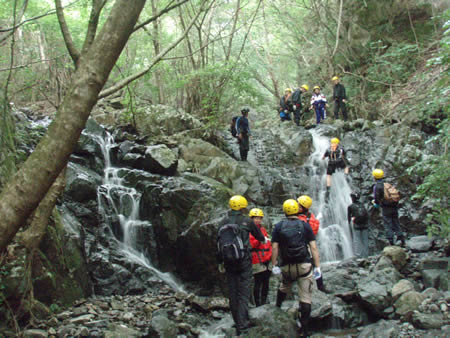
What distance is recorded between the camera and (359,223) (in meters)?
9.53

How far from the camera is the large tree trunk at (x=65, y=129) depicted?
2686 millimetres

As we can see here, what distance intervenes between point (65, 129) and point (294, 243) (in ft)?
12.8

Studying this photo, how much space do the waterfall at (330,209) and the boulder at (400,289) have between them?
4085mm

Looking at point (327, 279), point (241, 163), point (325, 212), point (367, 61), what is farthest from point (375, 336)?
point (367, 61)

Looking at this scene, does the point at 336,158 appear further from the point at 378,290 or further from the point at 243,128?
the point at 378,290

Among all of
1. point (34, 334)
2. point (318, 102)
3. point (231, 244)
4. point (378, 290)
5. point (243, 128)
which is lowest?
point (378, 290)

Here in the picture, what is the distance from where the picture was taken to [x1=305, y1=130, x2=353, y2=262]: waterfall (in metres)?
11.2

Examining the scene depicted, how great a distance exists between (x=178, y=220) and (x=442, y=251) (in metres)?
6.54

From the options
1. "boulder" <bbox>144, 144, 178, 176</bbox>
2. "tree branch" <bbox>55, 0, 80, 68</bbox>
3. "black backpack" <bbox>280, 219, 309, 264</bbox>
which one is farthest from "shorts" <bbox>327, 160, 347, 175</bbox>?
"tree branch" <bbox>55, 0, 80, 68</bbox>

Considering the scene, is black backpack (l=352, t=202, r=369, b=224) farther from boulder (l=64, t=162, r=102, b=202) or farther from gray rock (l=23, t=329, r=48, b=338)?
gray rock (l=23, t=329, r=48, b=338)

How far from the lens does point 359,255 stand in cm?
1017

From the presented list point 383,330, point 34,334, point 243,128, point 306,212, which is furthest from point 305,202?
point 243,128

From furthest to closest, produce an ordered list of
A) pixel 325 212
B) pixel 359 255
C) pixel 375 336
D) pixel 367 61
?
pixel 367 61, pixel 325 212, pixel 359 255, pixel 375 336

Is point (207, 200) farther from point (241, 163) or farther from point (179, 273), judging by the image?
point (241, 163)
